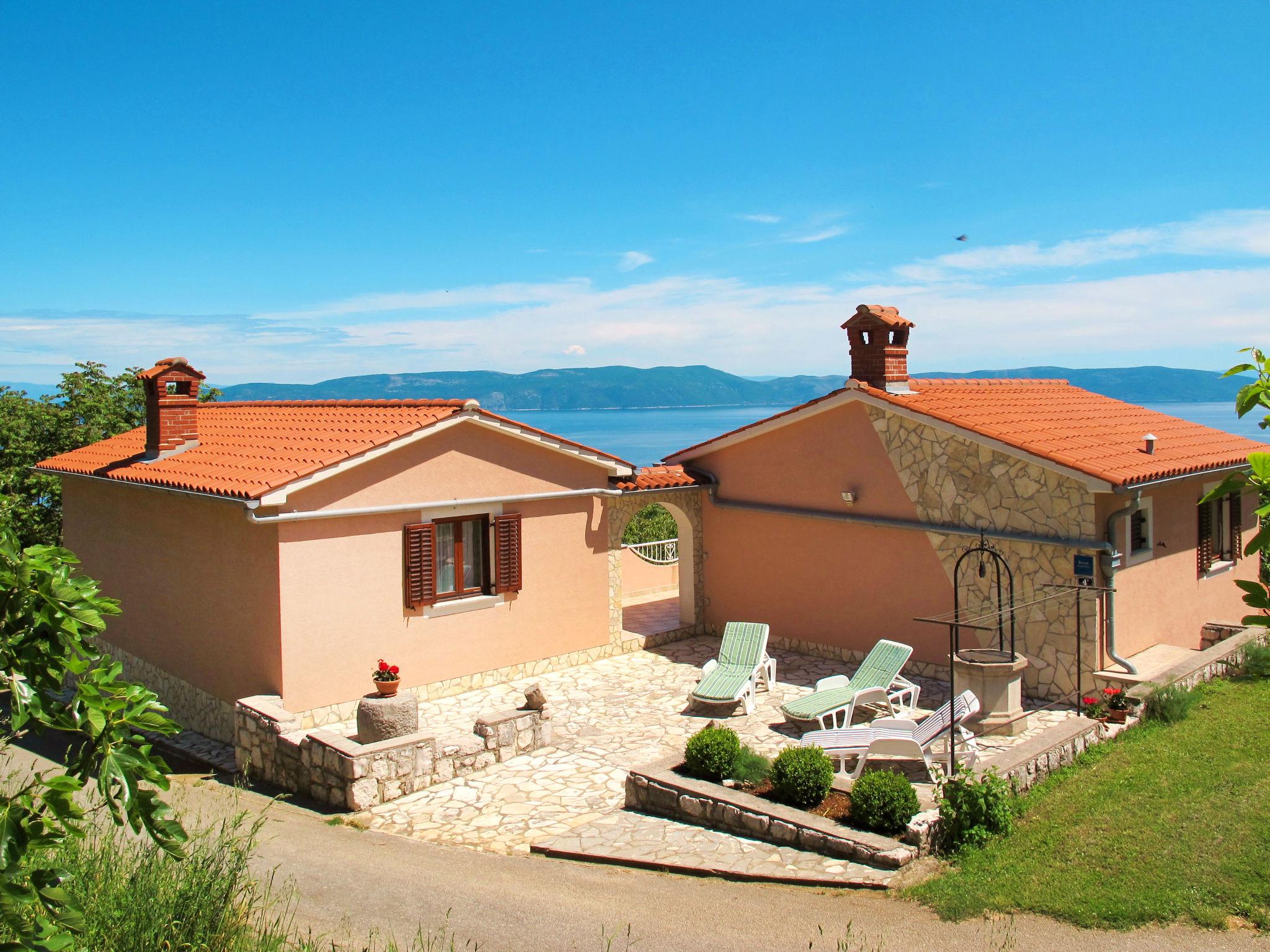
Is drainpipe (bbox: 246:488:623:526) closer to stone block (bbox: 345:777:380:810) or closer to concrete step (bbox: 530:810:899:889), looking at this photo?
stone block (bbox: 345:777:380:810)

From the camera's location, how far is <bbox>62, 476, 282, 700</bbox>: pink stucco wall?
39.8 feet

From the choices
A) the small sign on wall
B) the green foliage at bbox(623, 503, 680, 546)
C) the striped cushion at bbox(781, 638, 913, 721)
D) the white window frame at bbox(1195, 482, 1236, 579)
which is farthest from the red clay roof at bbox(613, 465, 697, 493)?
the green foliage at bbox(623, 503, 680, 546)

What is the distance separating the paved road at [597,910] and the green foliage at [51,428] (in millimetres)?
15090

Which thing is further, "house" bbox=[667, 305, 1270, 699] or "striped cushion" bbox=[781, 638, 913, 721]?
"house" bbox=[667, 305, 1270, 699]

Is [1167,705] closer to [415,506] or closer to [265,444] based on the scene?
[415,506]

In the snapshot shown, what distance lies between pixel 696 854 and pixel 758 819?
0.68 meters

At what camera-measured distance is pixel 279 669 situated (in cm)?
1184

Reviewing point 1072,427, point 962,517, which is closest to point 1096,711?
Answer: point 962,517

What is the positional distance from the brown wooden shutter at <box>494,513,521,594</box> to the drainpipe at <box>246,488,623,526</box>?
1.07 ft

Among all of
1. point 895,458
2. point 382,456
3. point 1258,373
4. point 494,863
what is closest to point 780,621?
point 895,458

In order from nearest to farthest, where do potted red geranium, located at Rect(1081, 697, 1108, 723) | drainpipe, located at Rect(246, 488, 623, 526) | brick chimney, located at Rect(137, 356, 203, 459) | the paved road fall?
the paved road
potted red geranium, located at Rect(1081, 697, 1108, 723)
drainpipe, located at Rect(246, 488, 623, 526)
brick chimney, located at Rect(137, 356, 203, 459)

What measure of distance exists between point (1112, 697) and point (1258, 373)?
938 cm

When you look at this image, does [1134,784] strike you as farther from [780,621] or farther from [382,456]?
[382,456]

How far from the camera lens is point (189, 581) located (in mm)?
13484
